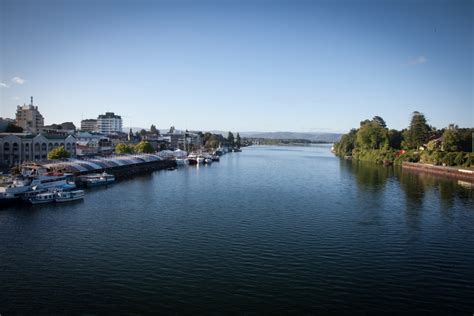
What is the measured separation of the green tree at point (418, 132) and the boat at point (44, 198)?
5706 cm

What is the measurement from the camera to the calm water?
11.0 metres

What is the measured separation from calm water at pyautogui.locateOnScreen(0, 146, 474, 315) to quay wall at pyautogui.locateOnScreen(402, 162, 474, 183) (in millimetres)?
18509

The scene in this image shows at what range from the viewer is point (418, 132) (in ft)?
208

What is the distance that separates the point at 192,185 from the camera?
1389 inches

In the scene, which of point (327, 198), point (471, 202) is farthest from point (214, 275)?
point (471, 202)

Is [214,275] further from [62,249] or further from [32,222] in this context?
[32,222]

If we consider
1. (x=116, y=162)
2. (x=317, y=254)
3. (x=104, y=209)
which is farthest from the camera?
(x=116, y=162)

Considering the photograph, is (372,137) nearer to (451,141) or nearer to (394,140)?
(394,140)

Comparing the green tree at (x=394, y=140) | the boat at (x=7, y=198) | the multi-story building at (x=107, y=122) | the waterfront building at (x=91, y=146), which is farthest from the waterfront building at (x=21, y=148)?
the multi-story building at (x=107, y=122)

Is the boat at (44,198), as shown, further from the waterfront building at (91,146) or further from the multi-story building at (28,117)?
the multi-story building at (28,117)

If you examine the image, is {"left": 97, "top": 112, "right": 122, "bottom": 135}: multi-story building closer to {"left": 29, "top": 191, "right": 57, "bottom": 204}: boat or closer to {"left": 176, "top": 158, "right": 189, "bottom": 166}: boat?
{"left": 176, "top": 158, "right": 189, "bottom": 166}: boat

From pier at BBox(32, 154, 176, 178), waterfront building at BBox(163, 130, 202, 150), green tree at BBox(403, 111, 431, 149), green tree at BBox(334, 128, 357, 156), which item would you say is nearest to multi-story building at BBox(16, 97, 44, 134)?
waterfront building at BBox(163, 130, 202, 150)

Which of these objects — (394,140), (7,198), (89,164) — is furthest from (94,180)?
(394,140)

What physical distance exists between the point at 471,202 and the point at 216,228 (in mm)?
19659
